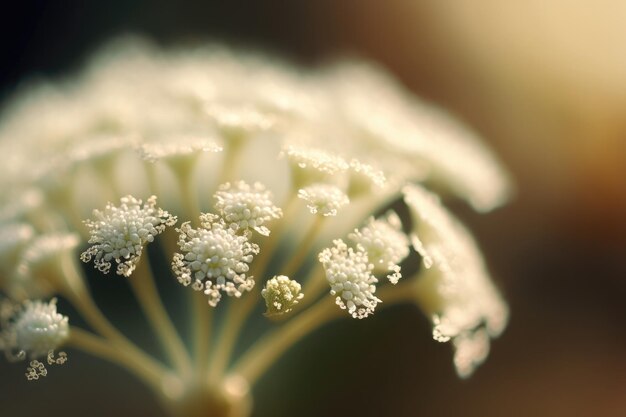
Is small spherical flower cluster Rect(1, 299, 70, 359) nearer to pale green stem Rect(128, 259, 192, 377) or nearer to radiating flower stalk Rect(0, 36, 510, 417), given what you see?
radiating flower stalk Rect(0, 36, 510, 417)

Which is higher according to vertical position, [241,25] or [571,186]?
[571,186]

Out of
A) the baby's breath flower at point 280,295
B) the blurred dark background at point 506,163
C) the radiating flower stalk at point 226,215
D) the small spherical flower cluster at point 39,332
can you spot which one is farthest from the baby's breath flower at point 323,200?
the blurred dark background at point 506,163

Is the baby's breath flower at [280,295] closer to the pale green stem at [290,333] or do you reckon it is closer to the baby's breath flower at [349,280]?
the baby's breath flower at [349,280]

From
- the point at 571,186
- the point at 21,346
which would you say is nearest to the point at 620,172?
the point at 571,186

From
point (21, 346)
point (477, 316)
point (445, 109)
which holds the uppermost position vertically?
point (477, 316)

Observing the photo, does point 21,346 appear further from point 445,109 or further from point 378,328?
point 445,109

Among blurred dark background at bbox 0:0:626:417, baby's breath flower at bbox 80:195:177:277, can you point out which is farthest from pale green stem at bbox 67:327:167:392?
blurred dark background at bbox 0:0:626:417
